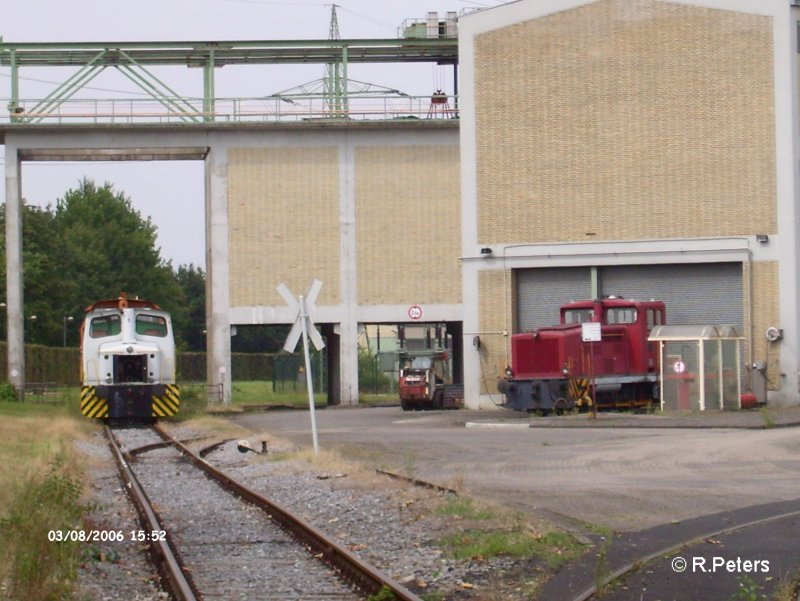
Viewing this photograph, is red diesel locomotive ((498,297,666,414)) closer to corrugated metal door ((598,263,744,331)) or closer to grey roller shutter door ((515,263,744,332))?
corrugated metal door ((598,263,744,331))

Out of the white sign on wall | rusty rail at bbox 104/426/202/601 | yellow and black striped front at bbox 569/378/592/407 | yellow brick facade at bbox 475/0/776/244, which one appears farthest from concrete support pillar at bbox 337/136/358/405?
rusty rail at bbox 104/426/202/601

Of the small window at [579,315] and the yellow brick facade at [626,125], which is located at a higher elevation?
the yellow brick facade at [626,125]

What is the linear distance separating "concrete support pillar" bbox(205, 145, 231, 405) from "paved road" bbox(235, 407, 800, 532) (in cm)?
1430

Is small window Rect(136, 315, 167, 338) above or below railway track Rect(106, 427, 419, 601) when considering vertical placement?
above

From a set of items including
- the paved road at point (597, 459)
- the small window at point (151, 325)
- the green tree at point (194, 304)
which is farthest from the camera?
the green tree at point (194, 304)

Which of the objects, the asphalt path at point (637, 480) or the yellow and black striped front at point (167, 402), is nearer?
the asphalt path at point (637, 480)

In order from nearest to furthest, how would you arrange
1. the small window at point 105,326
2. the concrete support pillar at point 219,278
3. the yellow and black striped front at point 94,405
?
the yellow and black striped front at point 94,405
the small window at point 105,326
the concrete support pillar at point 219,278

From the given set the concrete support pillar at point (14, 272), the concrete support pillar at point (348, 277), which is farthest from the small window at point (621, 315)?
the concrete support pillar at point (14, 272)

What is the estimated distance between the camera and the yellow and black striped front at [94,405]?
121ft

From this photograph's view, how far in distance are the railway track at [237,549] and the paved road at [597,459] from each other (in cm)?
295

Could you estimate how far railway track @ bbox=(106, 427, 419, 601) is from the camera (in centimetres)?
1025

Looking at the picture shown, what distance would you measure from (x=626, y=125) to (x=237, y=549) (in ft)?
104

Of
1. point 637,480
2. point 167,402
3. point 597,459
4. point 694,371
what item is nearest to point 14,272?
point 167,402

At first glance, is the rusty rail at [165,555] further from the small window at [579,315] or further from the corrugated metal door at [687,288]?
the corrugated metal door at [687,288]
